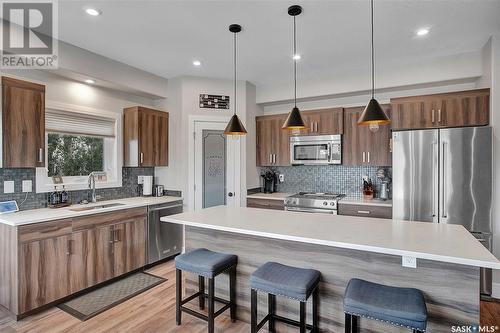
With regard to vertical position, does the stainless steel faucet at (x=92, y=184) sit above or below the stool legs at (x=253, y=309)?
above

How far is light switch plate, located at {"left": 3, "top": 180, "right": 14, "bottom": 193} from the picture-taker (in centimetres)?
294

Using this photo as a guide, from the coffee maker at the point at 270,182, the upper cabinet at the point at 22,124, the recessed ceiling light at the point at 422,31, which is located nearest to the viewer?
the upper cabinet at the point at 22,124

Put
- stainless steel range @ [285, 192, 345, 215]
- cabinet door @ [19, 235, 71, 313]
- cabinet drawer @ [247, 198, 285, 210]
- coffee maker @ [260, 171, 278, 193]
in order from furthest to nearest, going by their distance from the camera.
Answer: coffee maker @ [260, 171, 278, 193]
cabinet drawer @ [247, 198, 285, 210]
stainless steel range @ [285, 192, 345, 215]
cabinet door @ [19, 235, 71, 313]

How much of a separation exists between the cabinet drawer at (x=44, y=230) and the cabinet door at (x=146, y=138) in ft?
4.79

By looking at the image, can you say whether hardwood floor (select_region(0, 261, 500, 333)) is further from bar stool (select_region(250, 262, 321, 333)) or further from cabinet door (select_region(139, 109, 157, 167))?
cabinet door (select_region(139, 109, 157, 167))

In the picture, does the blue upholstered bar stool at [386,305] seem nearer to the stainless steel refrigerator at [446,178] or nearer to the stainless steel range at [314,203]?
the stainless steel refrigerator at [446,178]

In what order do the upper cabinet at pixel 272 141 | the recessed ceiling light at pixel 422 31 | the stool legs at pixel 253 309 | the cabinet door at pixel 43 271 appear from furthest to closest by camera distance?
the upper cabinet at pixel 272 141 → the recessed ceiling light at pixel 422 31 → the cabinet door at pixel 43 271 → the stool legs at pixel 253 309

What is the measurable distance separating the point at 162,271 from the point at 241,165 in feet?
6.66

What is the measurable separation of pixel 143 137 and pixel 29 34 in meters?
1.75

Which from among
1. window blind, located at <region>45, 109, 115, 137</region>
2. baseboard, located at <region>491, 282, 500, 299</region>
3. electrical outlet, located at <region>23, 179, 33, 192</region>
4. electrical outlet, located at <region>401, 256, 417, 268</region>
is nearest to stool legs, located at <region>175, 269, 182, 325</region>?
electrical outlet, located at <region>401, 256, 417, 268</region>

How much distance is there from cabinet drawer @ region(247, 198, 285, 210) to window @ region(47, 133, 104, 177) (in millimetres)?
2413

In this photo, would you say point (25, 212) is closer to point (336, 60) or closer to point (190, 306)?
point (190, 306)

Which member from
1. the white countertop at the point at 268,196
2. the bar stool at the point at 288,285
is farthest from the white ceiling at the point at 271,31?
the bar stool at the point at 288,285

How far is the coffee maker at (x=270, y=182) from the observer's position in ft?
16.6
